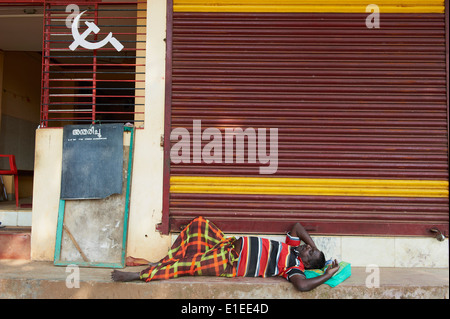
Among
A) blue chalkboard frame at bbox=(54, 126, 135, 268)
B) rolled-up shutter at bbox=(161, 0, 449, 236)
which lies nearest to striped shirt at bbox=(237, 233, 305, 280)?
rolled-up shutter at bbox=(161, 0, 449, 236)

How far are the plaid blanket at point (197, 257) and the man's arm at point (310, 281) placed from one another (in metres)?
0.62

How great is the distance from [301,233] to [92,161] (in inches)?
94.2

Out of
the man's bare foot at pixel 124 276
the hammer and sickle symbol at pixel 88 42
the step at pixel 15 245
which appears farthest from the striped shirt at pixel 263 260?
the hammer and sickle symbol at pixel 88 42

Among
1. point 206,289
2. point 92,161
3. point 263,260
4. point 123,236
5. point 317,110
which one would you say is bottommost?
point 206,289

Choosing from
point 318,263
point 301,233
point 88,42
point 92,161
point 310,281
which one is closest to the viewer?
point 310,281

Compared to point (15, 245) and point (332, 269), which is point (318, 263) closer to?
point (332, 269)

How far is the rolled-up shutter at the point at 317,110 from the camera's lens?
→ 13.3 ft

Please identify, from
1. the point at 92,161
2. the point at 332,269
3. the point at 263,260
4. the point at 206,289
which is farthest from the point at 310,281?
the point at 92,161

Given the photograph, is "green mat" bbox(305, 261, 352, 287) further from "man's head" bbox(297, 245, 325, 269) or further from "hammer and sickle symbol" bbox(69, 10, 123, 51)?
"hammer and sickle symbol" bbox(69, 10, 123, 51)

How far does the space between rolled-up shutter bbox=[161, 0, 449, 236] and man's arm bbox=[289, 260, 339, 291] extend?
756 mm

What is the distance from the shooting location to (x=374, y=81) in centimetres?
412

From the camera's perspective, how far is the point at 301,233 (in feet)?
12.8

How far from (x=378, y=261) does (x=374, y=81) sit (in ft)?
6.51

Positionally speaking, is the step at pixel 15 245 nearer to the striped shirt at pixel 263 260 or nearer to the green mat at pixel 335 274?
the striped shirt at pixel 263 260
